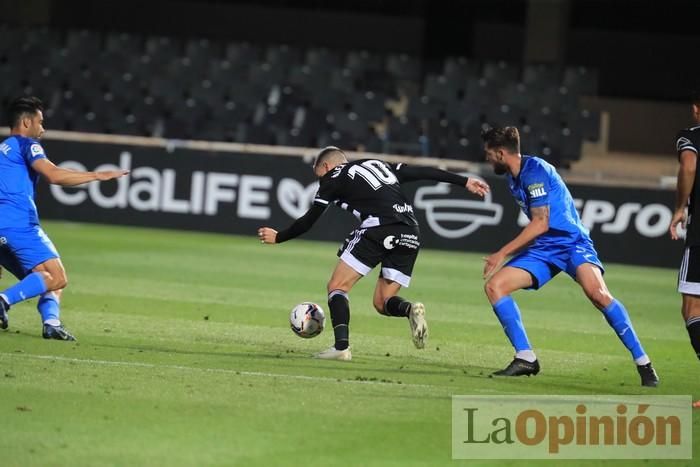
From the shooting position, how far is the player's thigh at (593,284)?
365 inches

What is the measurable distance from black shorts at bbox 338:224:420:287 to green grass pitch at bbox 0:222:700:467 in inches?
29.1

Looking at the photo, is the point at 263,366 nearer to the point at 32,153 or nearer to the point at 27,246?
the point at 27,246

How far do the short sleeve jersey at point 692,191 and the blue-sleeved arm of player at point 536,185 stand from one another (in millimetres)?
1013

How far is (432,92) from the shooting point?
2486 cm

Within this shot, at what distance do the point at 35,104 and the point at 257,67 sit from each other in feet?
49.1

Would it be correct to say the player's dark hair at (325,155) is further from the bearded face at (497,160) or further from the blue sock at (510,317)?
the blue sock at (510,317)

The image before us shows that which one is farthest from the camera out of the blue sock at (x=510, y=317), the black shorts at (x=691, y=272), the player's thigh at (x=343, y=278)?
the player's thigh at (x=343, y=278)

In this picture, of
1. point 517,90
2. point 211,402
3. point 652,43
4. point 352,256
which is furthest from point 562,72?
point 211,402

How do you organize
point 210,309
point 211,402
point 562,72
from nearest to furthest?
point 211,402 < point 210,309 < point 562,72

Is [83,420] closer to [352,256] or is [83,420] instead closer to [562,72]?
[352,256]

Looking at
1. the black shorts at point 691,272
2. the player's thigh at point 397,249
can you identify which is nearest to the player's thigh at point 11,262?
the player's thigh at point 397,249

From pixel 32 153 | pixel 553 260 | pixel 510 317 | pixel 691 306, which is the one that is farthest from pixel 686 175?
pixel 32 153

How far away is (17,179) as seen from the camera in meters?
10.2

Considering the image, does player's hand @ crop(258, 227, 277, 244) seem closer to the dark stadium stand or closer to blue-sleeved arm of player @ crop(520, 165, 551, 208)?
blue-sleeved arm of player @ crop(520, 165, 551, 208)
